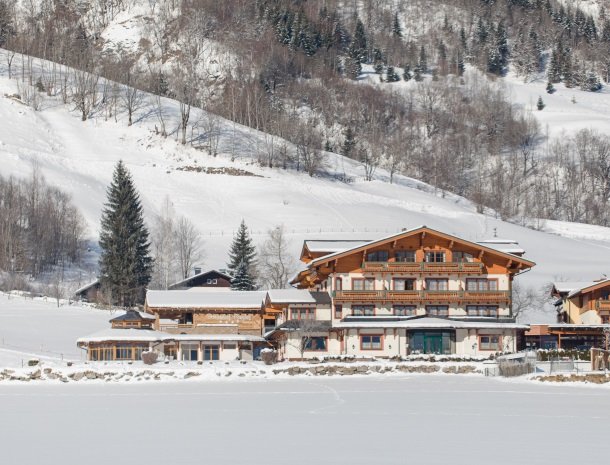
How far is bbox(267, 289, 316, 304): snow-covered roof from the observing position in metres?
68.2

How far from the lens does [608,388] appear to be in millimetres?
42906

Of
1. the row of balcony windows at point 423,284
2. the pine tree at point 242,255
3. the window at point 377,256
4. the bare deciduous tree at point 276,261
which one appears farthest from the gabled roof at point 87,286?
the window at point 377,256

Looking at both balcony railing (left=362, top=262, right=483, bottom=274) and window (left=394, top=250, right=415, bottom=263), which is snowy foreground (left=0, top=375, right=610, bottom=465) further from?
window (left=394, top=250, right=415, bottom=263)

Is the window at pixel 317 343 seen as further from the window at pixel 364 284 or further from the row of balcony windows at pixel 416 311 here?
the window at pixel 364 284

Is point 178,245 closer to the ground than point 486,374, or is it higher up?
higher up

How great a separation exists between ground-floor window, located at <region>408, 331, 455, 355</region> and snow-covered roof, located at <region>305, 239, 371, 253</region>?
8207 millimetres

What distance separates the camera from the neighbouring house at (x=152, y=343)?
6291 cm

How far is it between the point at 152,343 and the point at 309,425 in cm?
3769

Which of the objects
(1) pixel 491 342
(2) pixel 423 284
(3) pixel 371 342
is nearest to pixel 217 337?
(3) pixel 371 342

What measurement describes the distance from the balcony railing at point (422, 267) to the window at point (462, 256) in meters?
1.04

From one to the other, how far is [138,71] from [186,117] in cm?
4493

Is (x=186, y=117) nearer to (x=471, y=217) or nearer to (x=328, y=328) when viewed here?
(x=471, y=217)

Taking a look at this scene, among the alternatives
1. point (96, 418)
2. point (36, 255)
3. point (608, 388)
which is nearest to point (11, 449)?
point (96, 418)

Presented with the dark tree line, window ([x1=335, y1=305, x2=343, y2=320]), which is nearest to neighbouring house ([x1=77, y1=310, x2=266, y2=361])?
window ([x1=335, y1=305, x2=343, y2=320])
